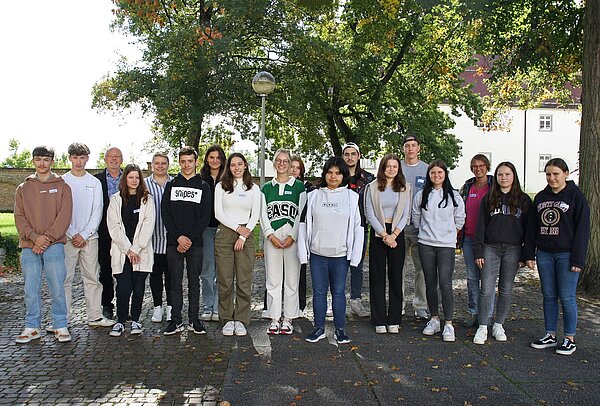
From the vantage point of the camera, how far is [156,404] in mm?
4785

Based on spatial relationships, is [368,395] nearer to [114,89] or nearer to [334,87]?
[334,87]

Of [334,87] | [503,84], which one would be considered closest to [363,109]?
[334,87]

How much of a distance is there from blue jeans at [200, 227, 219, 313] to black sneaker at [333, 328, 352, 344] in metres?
1.78

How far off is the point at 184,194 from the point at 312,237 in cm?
152

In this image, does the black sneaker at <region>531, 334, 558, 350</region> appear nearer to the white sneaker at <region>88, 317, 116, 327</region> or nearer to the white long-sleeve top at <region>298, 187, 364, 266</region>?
the white long-sleeve top at <region>298, 187, 364, 266</region>

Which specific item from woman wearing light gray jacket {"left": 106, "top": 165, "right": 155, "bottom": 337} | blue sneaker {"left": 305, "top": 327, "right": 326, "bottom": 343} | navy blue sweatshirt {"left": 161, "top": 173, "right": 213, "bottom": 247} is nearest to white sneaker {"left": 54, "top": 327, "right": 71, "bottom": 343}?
woman wearing light gray jacket {"left": 106, "top": 165, "right": 155, "bottom": 337}

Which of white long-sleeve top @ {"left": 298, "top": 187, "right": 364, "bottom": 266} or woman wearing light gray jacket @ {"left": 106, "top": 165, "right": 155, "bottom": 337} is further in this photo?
woman wearing light gray jacket @ {"left": 106, "top": 165, "right": 155, "bottom": 337}

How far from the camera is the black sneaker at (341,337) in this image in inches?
262

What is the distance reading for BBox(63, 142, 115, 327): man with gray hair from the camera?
7.14 metres

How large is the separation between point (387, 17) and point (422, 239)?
792 centimetres

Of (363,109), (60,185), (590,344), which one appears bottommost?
(590,344)

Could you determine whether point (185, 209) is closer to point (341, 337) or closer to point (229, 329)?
point (229, 329)

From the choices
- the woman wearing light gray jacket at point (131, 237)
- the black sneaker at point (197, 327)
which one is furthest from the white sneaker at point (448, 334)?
the woman wearing light gray jacket at point (131, 237)

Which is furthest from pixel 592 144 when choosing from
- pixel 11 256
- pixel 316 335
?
pixel 11 256
